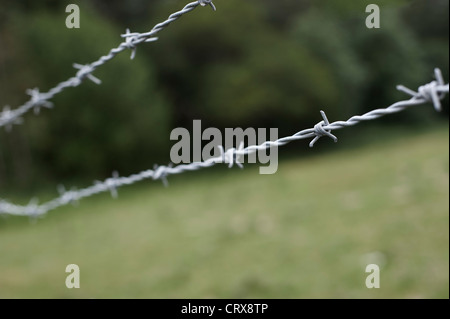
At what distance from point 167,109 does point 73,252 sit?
6961 mm

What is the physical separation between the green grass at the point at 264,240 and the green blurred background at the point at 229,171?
24mm

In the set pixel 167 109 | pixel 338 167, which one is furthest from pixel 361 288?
pixel 167 109

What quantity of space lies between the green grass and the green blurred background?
2 cm

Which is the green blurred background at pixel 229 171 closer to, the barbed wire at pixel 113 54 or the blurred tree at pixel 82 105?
the blurred tree at pixel 82 105

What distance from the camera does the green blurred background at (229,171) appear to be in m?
3.45

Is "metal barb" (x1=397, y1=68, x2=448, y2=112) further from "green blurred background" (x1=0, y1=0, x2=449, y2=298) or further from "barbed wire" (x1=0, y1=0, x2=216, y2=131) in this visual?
"green blurred background" (x1=0, y1=0, x2=449, y2=298)

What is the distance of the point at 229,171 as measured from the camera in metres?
10.7

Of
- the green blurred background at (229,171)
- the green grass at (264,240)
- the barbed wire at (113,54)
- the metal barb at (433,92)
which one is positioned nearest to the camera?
the metal barb at (433,92)

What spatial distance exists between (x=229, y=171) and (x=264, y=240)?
6533 mm

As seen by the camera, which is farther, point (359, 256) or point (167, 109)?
point (167, 109)

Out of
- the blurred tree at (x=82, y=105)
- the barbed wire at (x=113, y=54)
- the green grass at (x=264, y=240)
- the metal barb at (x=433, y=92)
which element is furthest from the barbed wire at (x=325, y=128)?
the blurred tree at (x=82, y=105)

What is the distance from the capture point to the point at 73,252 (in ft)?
16.5

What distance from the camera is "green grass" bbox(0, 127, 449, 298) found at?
3.03 m
